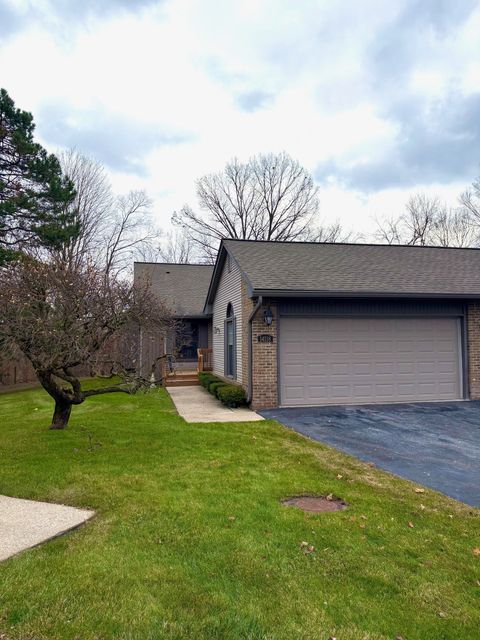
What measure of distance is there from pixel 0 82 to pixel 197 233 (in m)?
17.2

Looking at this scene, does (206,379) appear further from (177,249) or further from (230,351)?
(177,249)

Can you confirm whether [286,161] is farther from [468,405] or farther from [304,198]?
[468,405]

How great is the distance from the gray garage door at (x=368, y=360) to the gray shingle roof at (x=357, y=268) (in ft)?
2.94

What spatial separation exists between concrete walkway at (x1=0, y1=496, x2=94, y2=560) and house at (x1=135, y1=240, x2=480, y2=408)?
21.4 ft

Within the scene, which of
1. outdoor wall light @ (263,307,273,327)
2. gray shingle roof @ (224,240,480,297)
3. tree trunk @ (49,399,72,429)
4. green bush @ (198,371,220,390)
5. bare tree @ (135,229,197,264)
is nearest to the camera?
tree trunk @ (49,399,72,429)

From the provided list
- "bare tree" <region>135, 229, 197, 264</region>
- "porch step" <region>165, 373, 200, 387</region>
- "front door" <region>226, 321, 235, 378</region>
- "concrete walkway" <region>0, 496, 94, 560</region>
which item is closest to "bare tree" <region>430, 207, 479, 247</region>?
"bare tree" <region>135, 229, 197, 264</region>

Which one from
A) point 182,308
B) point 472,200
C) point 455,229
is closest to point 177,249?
point 182,308

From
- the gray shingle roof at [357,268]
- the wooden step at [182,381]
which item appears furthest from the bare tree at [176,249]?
the gray shingle roof at [357,268]

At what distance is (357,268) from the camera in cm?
1199

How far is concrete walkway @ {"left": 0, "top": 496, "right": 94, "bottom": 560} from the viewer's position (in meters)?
3.49

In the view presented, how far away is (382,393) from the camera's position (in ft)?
36.2

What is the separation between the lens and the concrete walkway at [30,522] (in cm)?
349

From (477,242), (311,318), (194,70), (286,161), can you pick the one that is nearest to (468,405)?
(311,318)

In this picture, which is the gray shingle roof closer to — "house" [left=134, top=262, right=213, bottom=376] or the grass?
the grass
